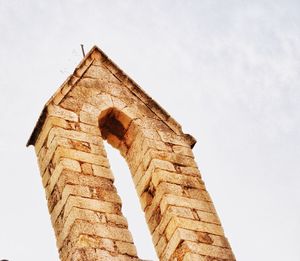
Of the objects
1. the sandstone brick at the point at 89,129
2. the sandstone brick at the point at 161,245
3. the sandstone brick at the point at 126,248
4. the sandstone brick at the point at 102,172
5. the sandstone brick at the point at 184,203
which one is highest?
the sandstone brick at the point at 89,129

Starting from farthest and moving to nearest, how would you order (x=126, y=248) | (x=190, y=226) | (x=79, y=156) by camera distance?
1. (x=79, y=156)
2. (x=190, y=226)
3. (x=126, y=248)

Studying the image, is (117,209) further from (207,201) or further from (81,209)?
(207,201)

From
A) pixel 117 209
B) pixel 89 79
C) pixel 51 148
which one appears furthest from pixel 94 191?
pixel 89 79

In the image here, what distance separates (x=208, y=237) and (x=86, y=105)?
210 cm

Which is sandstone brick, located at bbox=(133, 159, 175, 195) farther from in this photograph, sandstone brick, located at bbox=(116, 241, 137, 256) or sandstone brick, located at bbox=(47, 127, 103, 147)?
sandstone brick, located at bbox=(116, 241, 137, 256)

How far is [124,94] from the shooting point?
8828 millimetres

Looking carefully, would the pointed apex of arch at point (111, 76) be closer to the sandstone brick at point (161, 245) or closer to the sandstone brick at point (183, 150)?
the sandstone brick at point (183, 150)

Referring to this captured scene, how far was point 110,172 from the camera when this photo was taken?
7430mm

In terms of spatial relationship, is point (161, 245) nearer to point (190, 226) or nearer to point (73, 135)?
point (190, 226)

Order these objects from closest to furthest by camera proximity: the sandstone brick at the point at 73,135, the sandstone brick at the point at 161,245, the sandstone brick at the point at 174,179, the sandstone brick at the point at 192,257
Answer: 1. the sandstone brick at the point at 192,257
2. the sandstone brick at the point at 161,245
3. the sandstone brick at the point at 73,135
4. the sandstone brick at the point at 174,179

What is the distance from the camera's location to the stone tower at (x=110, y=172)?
6730 mm

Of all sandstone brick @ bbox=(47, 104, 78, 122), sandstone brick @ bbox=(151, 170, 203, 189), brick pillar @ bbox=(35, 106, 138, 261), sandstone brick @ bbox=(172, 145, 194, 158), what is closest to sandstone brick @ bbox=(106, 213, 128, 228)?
brick pillar @ bbox=(35, 106, 138, 261)

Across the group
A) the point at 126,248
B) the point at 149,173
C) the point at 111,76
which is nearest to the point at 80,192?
the point at 126,248

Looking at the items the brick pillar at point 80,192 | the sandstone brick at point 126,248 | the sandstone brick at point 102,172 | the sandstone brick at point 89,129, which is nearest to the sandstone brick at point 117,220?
the brick pillar at point 80,192
